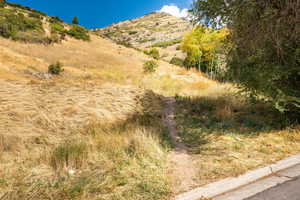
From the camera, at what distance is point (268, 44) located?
482cm

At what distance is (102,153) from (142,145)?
2.79 ft

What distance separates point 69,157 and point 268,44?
5.59 meters

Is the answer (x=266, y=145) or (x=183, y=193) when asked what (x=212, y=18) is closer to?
(x=266, y=145)

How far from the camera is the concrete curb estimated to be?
255cm

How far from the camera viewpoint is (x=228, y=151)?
12.5 feet

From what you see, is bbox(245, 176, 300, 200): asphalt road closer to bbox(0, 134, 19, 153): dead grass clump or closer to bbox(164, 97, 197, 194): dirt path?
bbox(164, 97, 197, 194): dirt path

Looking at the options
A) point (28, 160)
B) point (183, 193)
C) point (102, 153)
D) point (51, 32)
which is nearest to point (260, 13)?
point (183, 193)

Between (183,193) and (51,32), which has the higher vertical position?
(51,32)

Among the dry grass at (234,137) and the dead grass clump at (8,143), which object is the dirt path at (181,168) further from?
the dead grass clump at (8,143)

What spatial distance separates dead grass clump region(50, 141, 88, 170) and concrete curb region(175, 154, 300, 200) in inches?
80.0

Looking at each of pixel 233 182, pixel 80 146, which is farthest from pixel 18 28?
pixel 233 182

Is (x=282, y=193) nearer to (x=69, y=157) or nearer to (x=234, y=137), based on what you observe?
(x=234, y=137)

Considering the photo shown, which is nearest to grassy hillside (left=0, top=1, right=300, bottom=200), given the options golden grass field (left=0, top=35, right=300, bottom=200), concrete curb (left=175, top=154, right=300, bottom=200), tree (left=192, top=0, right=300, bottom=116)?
golden grass field (left=0, top=35, right=300, bottom=200)

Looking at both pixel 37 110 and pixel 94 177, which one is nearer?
pixel 94 177
